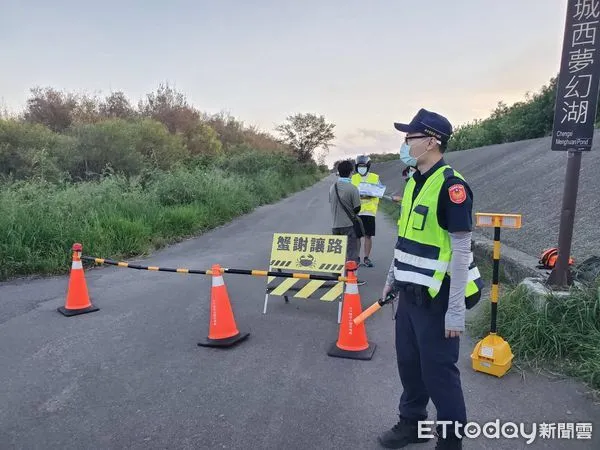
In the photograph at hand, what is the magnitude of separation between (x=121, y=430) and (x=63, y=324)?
256 cm

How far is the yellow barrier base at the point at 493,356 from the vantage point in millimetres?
3603

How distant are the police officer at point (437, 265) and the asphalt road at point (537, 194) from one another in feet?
13.0

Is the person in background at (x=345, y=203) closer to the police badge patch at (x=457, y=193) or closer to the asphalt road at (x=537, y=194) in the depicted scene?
the asphalt road at (x=537, y=194)

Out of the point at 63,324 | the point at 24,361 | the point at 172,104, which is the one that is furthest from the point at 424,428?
the point at 172,104

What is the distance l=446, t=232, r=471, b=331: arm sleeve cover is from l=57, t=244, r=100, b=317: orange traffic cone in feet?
15.4

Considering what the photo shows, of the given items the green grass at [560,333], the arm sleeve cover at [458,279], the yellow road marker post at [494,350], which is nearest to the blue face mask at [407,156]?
the arm sleeve cover at [458,279]

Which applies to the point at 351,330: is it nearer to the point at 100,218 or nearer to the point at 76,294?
the point at 76,294

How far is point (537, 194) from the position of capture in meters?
8.76

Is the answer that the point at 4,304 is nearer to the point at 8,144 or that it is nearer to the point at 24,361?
the point at 24,361

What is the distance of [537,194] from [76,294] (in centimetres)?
857

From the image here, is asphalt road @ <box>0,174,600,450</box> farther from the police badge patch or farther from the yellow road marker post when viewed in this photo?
the police badge patch

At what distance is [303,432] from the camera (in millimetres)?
2930

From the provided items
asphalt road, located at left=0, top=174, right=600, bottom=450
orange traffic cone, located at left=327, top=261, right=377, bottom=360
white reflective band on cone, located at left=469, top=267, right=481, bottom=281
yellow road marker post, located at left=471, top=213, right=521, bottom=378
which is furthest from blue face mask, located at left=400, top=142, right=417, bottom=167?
asphalt road, located at left=0, top=174, right=600, bottom=450

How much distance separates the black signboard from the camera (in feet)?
13.9
